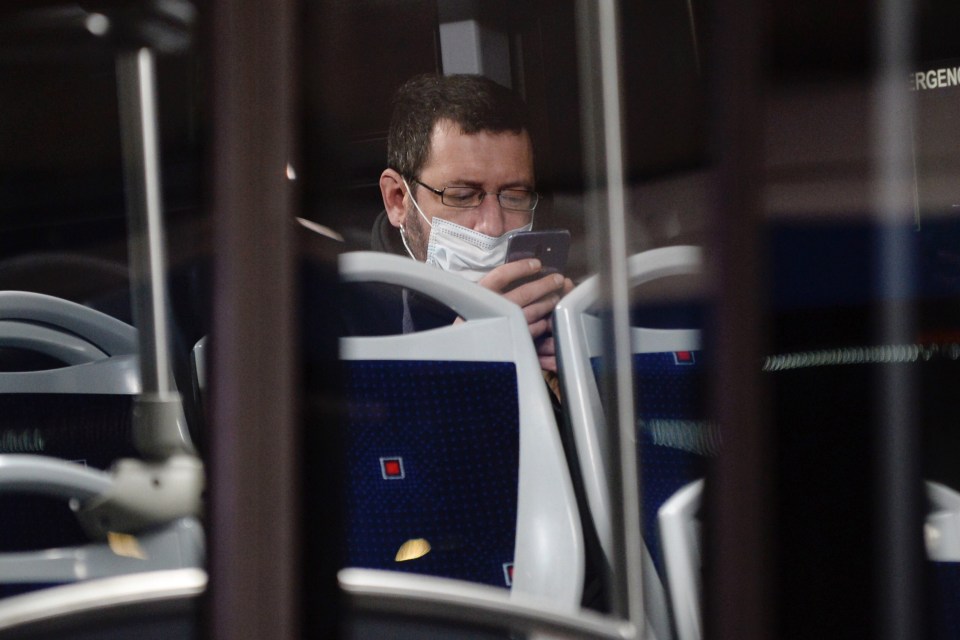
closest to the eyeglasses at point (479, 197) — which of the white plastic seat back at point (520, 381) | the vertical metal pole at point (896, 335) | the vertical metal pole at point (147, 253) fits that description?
the white plastic seat back at point (520, 381)

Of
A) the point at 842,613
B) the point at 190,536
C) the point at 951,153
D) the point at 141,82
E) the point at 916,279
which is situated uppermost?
the point at 141,82

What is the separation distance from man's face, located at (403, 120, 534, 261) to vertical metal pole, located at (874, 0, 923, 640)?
0.50 m

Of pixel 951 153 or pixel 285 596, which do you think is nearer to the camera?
pixel 285 596

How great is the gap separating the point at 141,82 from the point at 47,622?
2.49 ft

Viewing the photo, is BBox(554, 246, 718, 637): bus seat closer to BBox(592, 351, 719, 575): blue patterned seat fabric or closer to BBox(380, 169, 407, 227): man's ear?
BBox(592, 351, 719, 575): blue patterned seat fabric

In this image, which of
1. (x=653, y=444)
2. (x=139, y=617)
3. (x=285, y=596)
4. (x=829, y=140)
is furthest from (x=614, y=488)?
(x=139, y=617)

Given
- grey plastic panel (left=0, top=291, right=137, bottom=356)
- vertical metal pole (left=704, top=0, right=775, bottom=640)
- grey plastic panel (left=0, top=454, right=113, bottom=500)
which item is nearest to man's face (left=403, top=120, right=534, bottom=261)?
vertical metal pole (left=704, top=0, right=775, bottom=640)

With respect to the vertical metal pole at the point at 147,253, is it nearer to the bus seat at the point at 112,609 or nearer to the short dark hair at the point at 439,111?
the bus seat at the point at 112,609

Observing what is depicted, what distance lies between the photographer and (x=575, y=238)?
1.56m

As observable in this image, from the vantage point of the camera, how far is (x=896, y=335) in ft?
5.02

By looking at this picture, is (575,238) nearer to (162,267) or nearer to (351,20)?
(351,20)

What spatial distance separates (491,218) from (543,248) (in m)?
0.10

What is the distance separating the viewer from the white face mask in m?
1.61

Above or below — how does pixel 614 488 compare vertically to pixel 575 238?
below
